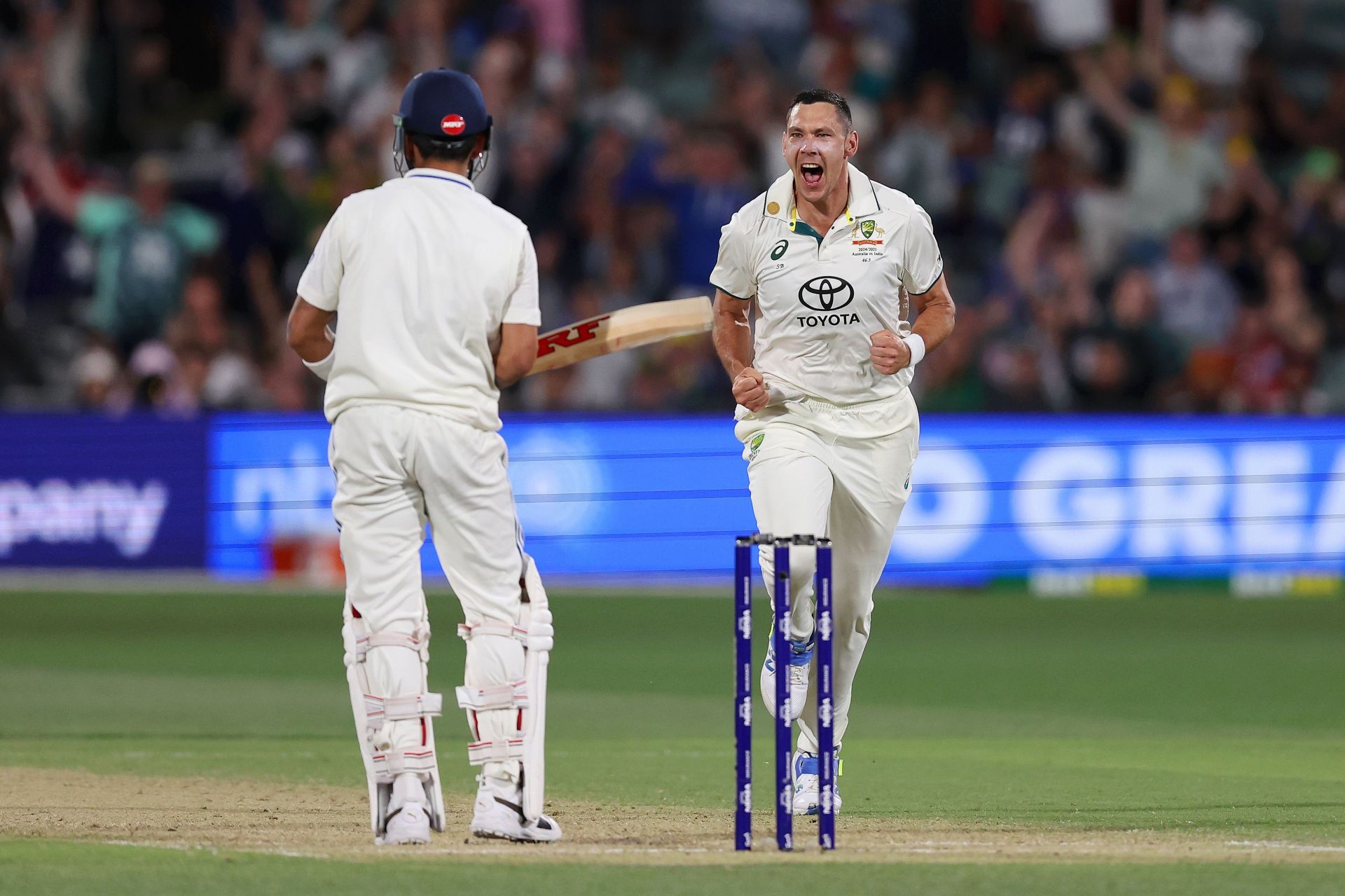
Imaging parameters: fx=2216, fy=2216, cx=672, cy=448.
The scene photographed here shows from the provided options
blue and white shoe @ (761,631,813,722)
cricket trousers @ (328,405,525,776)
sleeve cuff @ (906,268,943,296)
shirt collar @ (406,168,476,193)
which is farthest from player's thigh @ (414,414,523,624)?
sleeve cuff @ (906,268,943,296)

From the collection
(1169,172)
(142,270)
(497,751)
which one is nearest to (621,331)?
(497,751)

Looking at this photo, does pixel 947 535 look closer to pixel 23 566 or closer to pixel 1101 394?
pixel 1101 394

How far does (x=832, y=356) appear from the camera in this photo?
772cm

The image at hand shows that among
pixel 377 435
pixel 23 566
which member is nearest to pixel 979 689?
pixel 377 435

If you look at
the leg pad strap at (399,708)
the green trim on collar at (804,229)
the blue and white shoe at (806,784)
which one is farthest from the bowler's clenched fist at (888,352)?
the leg pad strap at (399,708)

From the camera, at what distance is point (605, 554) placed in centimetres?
1633

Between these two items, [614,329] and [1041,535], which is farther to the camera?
[1041,535]

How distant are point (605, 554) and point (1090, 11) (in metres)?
7.62

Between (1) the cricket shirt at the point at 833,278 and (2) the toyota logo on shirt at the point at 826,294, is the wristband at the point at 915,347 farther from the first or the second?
(2) the toyota logo on shirt at the point at 826,294

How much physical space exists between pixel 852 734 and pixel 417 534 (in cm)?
420

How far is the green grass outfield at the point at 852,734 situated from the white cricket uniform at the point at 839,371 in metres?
0.84

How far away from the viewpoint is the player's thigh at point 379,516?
252 inches

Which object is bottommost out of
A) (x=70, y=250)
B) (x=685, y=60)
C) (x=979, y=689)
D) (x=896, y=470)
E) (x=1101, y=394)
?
(x=979, y=689)

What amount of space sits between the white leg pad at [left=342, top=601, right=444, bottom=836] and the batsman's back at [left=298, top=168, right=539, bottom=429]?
0.66 metres
